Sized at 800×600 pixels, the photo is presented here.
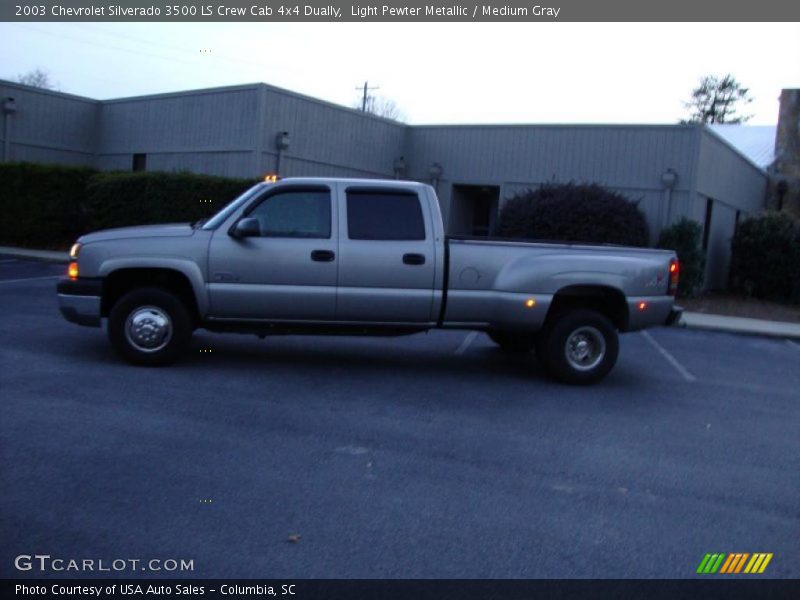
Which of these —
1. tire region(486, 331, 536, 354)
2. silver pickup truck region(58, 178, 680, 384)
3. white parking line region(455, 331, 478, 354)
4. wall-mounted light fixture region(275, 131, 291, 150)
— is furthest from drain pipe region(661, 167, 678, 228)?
silver pickup truck region(58, 178, 680, 384)

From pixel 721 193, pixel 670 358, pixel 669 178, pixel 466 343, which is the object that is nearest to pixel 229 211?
pixel 466 343

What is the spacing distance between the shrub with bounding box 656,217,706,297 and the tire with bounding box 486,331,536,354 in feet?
32.7

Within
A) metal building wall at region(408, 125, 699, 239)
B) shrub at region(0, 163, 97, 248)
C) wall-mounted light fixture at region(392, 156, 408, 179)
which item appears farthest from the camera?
wall-mounted light fixture at region(392, 156, 408, 179)

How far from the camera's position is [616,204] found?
18.8m

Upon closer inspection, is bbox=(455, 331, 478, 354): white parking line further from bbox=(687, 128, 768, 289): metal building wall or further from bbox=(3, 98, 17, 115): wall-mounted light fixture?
bbox=(3, 98, 17, 115): wall-mounted light fixture

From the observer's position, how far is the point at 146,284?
8.61 meters

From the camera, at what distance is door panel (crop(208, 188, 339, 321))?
841 centimetres

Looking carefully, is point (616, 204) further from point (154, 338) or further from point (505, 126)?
point (154, 338)

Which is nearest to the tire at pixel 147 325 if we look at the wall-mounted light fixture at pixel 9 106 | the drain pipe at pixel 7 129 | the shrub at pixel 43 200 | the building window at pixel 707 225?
the shrub at pixel 43 200

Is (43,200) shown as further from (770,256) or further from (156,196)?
(770,256)

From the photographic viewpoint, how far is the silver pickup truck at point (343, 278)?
8359 millimetres

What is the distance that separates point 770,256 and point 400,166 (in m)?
10.5
